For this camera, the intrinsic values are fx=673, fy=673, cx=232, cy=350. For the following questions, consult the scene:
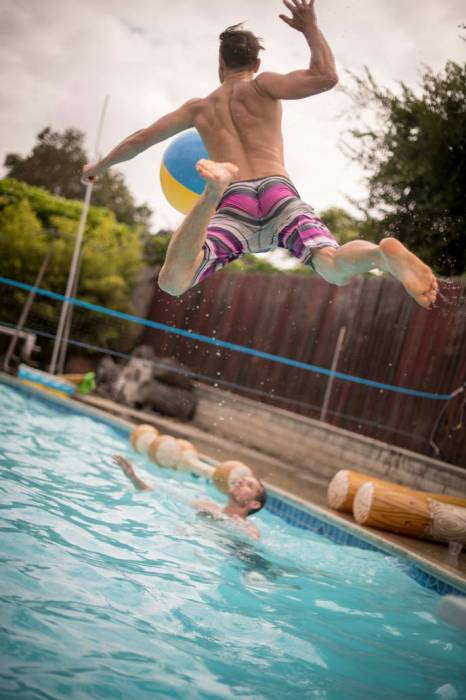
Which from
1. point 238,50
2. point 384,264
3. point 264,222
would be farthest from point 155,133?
point 384,264

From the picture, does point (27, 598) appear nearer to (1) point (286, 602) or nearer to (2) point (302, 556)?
(1) point (286, 602)

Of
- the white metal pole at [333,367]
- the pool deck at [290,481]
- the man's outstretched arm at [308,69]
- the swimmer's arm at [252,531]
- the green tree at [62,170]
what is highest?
the green tree at [62,170]

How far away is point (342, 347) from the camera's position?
8.73 meters

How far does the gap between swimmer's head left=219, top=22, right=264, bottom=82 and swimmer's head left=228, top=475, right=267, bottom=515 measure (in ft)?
8.28

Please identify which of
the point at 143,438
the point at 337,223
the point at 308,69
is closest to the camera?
the point at 308,69

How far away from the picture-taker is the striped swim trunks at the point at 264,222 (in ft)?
9.24

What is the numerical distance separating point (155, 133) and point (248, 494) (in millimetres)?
2376

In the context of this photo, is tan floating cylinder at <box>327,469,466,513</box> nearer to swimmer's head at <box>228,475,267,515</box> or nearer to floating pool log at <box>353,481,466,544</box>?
floating pool log at <box>353,481,466,544</box>

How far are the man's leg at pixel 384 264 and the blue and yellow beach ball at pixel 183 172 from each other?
123 cm

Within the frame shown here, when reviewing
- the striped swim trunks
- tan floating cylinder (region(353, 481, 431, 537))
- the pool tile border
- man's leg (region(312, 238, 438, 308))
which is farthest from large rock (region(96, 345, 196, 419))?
man's leg (region(312, 238, 438, 308))

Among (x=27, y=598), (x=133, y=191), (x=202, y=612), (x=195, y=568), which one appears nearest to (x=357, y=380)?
(x=195, y=568)

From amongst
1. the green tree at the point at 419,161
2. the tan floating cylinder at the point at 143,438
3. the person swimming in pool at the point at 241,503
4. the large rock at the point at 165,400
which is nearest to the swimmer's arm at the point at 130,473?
the person swimming in pool at the point at 241,503

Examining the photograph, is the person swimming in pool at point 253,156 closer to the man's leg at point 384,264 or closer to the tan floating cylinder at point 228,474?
the man's leg at point 384,264

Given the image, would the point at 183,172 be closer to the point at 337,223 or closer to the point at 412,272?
the point at 412,272
